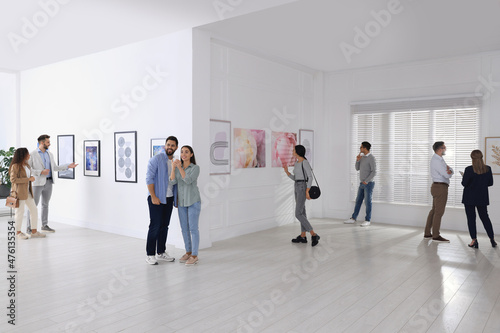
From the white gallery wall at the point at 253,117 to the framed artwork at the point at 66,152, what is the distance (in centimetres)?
355

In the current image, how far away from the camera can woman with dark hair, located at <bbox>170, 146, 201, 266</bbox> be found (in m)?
5.37

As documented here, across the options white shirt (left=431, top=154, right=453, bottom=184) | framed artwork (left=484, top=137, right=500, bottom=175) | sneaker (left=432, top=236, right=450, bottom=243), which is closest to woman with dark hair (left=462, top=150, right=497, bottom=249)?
white shirt (left=431, top=154, right=453, bottom=184)

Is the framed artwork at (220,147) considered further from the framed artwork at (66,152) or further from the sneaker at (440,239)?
the sneaker at (440,239)

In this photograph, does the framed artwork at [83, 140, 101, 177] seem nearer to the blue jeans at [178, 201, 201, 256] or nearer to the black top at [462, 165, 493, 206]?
the blue jeans at [178, 201, 201, 256]

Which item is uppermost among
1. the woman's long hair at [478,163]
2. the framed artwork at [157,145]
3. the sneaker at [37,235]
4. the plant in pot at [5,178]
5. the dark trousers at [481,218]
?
the framed artwork at [157,145]

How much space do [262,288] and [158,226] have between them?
1.79m

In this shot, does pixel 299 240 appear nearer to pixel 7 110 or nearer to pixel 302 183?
pixel 302 183

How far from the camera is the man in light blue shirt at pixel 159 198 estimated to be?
538 centimetres

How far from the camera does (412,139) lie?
8781mm

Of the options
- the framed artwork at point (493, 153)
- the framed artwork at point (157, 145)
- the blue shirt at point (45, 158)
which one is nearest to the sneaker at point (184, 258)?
the framed artwork at point (157, 145)

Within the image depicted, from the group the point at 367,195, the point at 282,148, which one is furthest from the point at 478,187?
the point at 282,148

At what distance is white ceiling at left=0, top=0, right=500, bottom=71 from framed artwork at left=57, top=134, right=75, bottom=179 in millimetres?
1726

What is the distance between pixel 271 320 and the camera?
3719 mm

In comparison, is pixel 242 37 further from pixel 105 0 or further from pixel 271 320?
pixel 271 320
